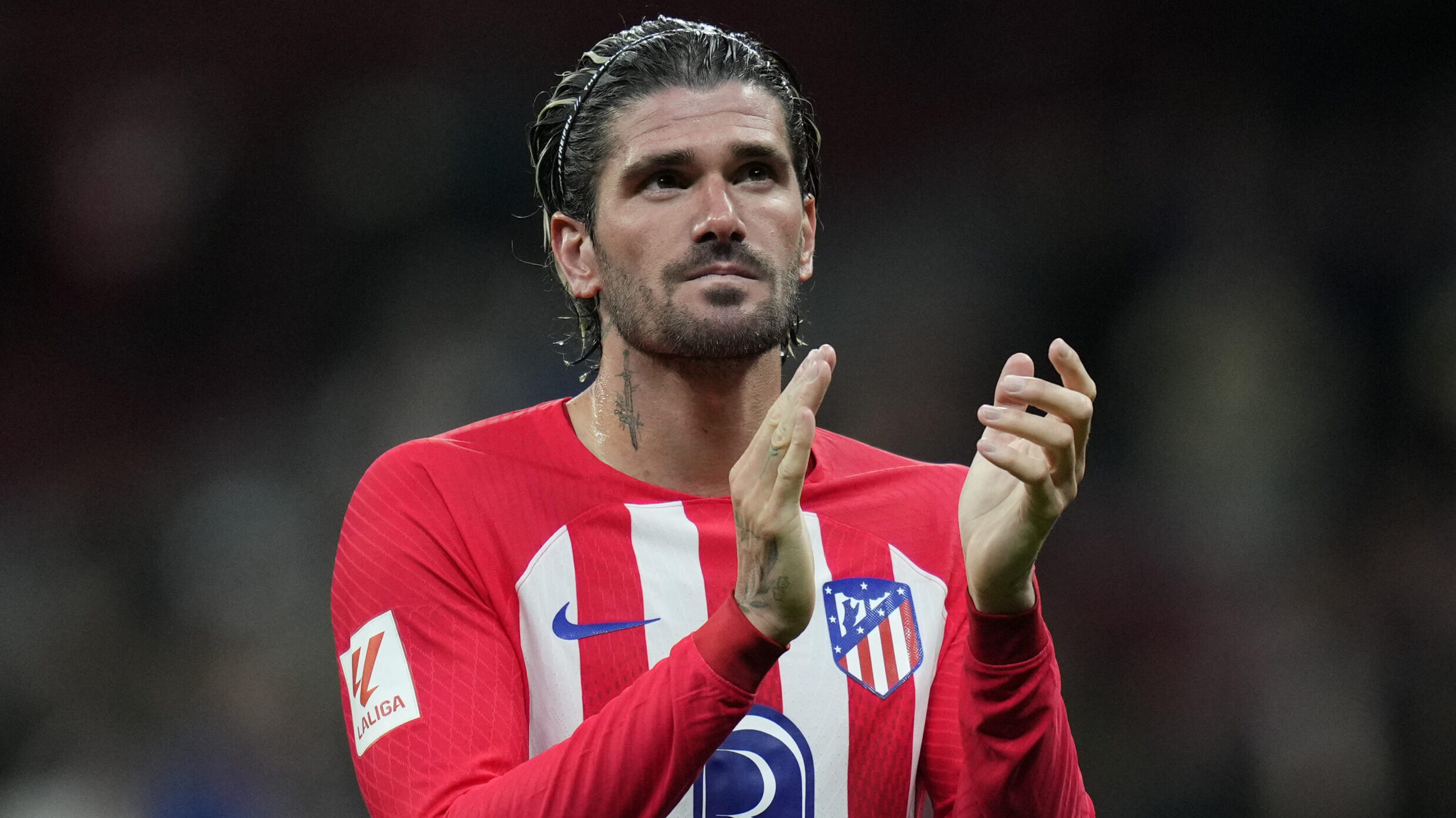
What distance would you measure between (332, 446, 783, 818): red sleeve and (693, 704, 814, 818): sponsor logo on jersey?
30cm

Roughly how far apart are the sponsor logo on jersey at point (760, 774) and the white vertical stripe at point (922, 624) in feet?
0.68

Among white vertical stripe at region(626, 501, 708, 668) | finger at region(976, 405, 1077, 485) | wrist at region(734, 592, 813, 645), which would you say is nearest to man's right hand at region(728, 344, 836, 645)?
wrist at region(734, 592, 813, 645)

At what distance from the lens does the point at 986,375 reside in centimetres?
488

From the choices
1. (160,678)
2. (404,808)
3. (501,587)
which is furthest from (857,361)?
(404,808)

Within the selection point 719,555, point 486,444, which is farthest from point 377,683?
point 719,555

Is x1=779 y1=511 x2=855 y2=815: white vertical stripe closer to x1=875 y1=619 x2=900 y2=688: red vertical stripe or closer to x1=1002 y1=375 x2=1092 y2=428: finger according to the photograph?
x1=875 y1=619 x2=900 y2=688: red vertical stripe

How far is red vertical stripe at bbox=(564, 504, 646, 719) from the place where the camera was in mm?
2139

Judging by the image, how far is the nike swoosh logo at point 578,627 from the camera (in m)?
2.16

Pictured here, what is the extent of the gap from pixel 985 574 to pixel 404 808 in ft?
2.92

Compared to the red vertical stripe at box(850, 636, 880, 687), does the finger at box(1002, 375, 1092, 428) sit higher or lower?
higher

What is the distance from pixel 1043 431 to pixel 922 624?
27.6 inches

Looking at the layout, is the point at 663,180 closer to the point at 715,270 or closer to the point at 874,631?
the point at 715,270

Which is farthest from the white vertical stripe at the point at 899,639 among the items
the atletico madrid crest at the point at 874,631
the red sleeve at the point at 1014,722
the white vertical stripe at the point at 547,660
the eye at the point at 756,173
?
the eye at the point at 756,173

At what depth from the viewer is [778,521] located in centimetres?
169
